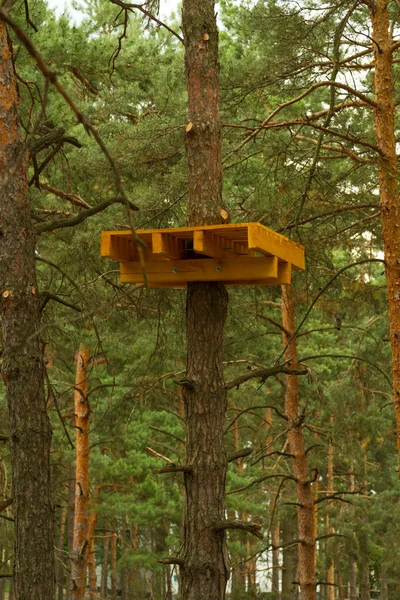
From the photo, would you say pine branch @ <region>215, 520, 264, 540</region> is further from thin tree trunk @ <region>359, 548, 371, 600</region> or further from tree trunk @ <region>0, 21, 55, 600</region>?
thin tree trunk @ <region>359, 548, 371, 600</region>

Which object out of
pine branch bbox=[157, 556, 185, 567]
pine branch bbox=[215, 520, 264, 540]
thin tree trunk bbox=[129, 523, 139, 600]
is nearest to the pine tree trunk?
pine branch bbox=[215, 520, 264, 540]

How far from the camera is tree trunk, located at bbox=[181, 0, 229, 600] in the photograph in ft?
16.6

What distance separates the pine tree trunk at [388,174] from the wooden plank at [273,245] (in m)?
1.47

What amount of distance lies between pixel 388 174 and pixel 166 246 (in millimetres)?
2481

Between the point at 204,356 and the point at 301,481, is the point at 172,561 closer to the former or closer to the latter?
the point at 204,356

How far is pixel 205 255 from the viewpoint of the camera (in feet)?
16.9

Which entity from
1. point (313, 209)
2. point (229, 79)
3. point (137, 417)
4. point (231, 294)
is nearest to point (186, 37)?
point (229, 79)

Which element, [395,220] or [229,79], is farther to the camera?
[229,79]

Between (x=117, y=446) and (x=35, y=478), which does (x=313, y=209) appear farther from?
(x=117, y=446)

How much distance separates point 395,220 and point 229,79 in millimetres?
2584

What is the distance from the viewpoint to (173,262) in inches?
208

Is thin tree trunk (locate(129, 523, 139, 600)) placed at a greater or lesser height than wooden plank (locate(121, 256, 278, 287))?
lesser

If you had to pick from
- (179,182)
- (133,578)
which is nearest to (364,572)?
(133,578)

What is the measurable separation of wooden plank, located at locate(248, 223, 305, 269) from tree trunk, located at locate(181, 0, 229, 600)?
1.52 feet
